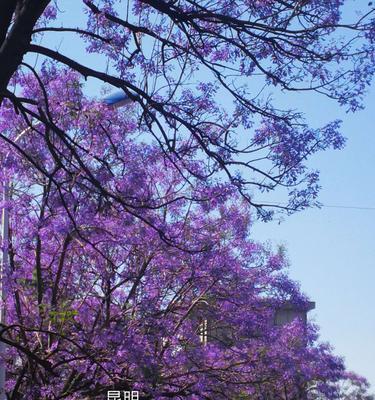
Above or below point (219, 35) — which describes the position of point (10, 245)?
above

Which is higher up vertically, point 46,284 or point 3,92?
point 46,284

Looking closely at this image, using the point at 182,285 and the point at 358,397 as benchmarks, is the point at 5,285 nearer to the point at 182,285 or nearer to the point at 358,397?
the point at 182,285

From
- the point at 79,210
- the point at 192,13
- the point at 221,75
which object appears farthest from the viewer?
the point at 79,210

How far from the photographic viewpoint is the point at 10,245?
1388 centimetres

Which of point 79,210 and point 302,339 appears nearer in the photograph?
point 79,210

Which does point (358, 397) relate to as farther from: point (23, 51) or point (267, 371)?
point (23, 51)

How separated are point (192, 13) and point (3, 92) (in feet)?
6.22

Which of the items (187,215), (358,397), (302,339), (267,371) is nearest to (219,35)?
(187,215)

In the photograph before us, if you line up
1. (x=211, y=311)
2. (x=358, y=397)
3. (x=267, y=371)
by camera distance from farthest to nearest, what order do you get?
(x=358, y=397) → (x=267, y=371) → (x=211, y=311)

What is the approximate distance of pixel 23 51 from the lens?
644cm

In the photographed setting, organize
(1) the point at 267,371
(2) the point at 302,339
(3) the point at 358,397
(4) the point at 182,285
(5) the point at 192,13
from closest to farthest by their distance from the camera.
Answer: (5) the point at 192,13 → (4) the point at 182,285 → (1) the point at 267,371 → (2) the point at 302,339 → (3) the point at 358,397

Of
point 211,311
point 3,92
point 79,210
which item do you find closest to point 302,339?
point 211,311

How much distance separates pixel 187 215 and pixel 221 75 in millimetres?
7132

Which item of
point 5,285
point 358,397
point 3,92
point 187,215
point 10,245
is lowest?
point 3,92
